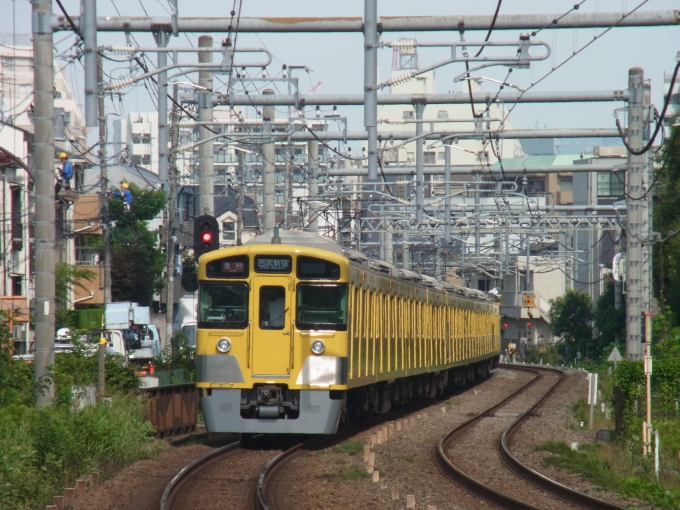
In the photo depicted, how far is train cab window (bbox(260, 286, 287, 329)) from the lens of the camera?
555 inches

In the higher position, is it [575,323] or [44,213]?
[44,213]

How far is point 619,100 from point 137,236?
36.1m

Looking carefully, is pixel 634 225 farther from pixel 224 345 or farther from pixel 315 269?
pixel 224 345

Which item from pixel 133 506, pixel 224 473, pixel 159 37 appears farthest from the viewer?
pixel 159 37

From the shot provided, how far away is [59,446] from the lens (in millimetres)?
11164

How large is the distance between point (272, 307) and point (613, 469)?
184 inches

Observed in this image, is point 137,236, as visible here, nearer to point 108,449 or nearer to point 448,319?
point 448,319

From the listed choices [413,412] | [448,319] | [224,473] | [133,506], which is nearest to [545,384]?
[448,319]

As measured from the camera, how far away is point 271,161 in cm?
2139

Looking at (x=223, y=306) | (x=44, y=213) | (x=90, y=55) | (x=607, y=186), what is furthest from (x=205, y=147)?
(x=607, y=186)

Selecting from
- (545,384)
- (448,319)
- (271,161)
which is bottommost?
(545,384)

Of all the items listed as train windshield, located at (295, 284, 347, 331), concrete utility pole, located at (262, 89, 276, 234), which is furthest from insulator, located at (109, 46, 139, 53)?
concrete utility pole, located at (262, 89, 276, 234)

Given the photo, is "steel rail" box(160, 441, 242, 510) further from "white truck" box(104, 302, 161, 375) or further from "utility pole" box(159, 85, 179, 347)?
"white truck" box(104, 302, 161, 375)

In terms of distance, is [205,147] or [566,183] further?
[566,183]
